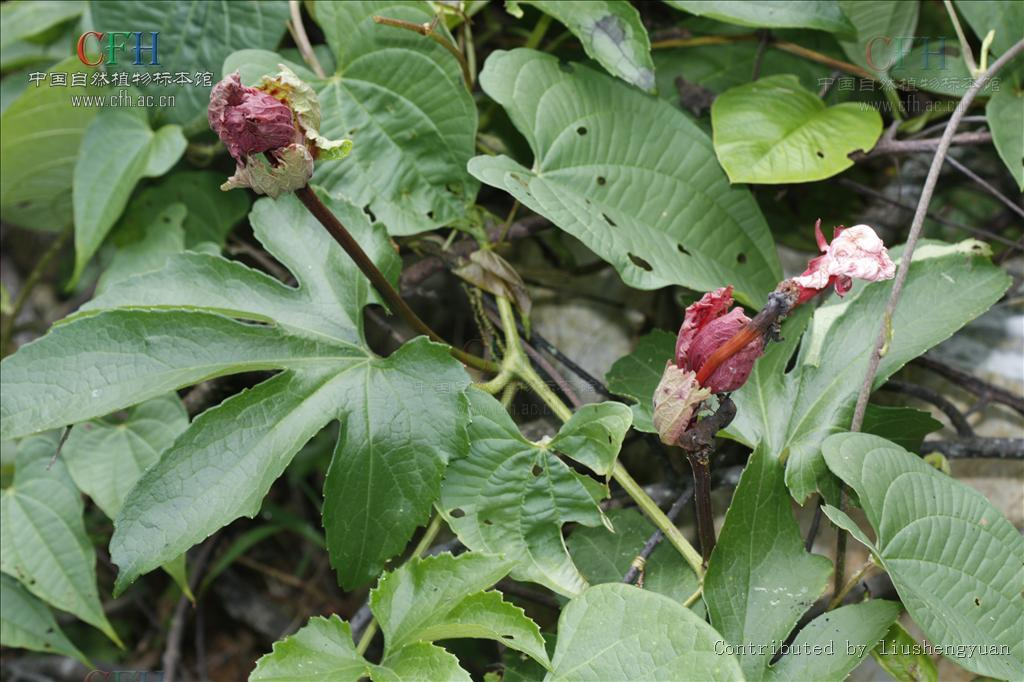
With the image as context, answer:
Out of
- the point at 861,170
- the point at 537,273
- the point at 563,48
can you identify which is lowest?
the point at 537,273

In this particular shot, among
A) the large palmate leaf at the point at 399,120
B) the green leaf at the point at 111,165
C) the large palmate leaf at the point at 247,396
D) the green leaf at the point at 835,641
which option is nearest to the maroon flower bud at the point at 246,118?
the large palmate leaf at the point at 247,396

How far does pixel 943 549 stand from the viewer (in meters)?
0.95

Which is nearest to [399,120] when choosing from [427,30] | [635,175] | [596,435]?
[427,30]

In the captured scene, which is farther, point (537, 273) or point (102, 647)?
point (102, 647)

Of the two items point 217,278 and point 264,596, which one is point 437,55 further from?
point 264,596

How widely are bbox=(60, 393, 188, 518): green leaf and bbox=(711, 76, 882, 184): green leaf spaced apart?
89cm

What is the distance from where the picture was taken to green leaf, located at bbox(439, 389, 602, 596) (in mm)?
1049

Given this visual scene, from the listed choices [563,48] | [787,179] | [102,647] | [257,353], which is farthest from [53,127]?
[787,179]

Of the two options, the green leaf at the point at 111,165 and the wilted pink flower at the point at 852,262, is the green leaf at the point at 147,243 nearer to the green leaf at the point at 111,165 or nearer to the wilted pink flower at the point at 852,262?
the green leaf at the point at 111,165

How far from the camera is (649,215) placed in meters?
1.22

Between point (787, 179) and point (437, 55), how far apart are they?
0.52 meters

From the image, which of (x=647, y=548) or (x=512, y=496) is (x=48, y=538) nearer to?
(x=512, y=496)

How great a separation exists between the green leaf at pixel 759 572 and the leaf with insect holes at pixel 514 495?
16cm

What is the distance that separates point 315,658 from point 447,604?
0.15 meters
